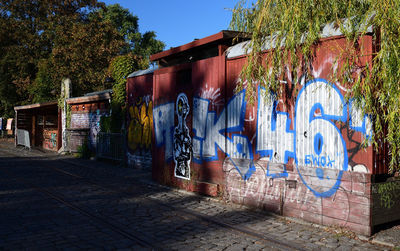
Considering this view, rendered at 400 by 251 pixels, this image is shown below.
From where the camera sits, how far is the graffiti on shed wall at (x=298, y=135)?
19.1 feet

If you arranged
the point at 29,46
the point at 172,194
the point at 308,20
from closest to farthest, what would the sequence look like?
the point at 308,20 < the point at 172,194 < the point at 29,46

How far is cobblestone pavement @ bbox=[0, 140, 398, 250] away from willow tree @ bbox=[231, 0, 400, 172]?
1.95 meters

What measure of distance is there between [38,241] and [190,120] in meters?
5.05

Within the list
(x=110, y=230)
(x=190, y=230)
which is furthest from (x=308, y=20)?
(x=110, y=230)

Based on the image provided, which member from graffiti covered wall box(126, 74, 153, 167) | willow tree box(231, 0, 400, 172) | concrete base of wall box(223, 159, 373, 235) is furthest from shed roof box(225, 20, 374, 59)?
graffiti covered wall box(126, 74, 153, 167)

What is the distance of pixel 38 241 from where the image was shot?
16.4ft

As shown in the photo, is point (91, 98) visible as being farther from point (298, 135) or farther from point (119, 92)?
point (298, 135)

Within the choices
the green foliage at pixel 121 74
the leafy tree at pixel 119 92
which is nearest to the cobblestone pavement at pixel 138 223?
the leafy tree at pixel 119 92

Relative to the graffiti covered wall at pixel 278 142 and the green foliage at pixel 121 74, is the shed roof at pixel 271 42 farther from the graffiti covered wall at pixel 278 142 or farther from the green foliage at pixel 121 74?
the green foliage at pixel 121 74

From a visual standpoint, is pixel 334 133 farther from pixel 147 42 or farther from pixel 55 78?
pixel 147 42

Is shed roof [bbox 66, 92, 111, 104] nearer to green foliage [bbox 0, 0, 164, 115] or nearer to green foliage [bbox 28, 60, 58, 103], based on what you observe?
green foliage [bbox 0, 0, 164, 115]

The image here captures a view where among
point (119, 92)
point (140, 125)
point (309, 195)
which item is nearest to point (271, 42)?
point (309, 195)

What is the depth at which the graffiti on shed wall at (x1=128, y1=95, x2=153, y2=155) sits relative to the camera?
12906mm

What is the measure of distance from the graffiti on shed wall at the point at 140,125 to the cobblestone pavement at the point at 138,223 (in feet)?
11.5
